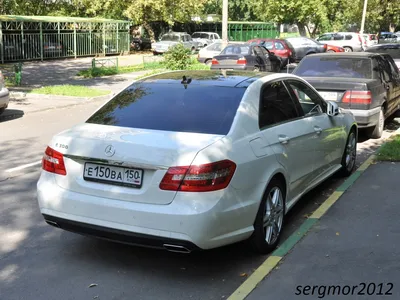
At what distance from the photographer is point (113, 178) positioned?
404 cm

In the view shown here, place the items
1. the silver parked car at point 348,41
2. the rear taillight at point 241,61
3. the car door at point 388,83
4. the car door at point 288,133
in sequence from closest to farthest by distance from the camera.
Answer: the car door at point 288,133 → the car door at point 388,83 → the rear taillight at point 241,61 → the silver parked car at point 348,41

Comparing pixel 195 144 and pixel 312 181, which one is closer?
pixel 195 144

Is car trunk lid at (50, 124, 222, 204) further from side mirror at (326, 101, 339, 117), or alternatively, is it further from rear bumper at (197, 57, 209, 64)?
rear bumper at (197, 57, 209, 64)

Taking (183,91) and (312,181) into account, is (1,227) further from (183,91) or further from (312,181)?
(312,181)

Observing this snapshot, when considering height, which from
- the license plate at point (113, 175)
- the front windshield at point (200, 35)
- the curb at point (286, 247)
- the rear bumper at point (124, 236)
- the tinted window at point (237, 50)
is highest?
the front windshield at point (200, 35)

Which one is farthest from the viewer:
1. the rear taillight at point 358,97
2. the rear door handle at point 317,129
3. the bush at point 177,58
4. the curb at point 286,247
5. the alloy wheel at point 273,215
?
the bush at point 177,58

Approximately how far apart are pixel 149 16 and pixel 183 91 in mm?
37426

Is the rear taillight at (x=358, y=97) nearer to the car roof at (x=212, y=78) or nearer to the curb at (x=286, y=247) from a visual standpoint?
the curb at (x=286, y=247)

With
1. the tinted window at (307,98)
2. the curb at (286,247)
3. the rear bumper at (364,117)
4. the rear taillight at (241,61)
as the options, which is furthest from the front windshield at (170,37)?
the tinted window at (307,98)

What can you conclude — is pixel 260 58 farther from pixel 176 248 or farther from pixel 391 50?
pixel 176 248

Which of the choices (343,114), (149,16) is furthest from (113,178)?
(149,16)

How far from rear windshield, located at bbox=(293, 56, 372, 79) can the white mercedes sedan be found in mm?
4853

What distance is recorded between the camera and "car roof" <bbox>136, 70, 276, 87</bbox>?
503 centimetres

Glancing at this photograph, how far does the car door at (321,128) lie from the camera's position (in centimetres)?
571
